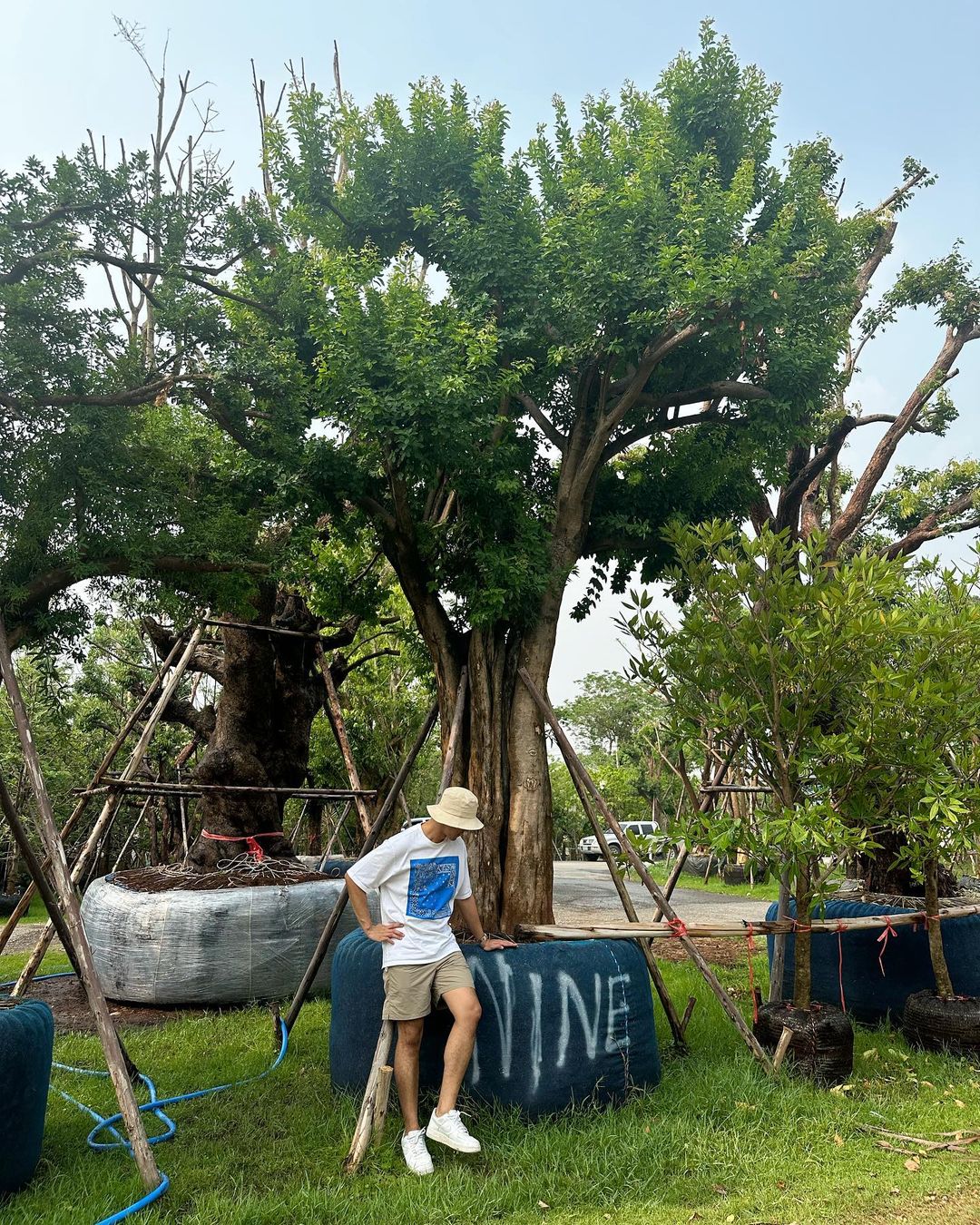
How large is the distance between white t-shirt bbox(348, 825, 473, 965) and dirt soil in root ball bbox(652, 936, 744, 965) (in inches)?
229

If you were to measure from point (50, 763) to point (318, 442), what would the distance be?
54.9 feet

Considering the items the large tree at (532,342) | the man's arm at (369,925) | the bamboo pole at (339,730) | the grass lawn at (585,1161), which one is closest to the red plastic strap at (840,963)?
the grass lawn at (585,1161)

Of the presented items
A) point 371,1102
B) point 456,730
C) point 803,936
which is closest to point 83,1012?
point 456,730

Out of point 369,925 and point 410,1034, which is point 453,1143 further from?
point 369,925

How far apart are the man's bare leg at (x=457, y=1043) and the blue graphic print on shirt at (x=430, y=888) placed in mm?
387

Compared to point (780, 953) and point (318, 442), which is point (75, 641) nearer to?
point (318, 442)

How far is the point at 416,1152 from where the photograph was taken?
4051 mm

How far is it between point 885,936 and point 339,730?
5.80 meters

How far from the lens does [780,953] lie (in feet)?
19.5

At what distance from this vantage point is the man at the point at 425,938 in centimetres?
422

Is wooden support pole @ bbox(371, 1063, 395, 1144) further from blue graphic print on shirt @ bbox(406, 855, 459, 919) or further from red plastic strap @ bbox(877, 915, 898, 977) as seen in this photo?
red plastic strap @ bbox(877, 915, 898, 977)

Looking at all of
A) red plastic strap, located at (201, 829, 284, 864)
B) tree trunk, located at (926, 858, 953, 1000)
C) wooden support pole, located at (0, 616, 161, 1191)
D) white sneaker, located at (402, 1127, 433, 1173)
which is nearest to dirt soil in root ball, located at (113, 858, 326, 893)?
red plastic strap, located at (201, 829, 284, 864)

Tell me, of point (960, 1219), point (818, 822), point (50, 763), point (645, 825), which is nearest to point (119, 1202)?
point (960, 1219)

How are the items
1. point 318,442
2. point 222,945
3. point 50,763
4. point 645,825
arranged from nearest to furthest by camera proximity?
point 318,442, point 222,945, point 50,763, point 645,825
